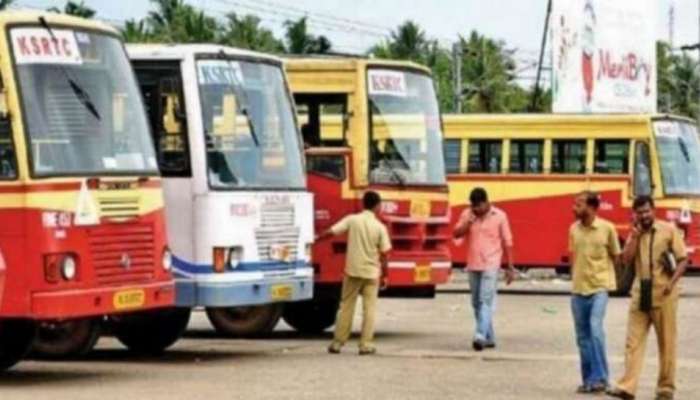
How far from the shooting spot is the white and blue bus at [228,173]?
2078 centimetres

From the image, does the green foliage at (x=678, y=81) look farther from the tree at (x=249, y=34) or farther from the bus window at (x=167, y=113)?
the bus window at (x=167, y=113)

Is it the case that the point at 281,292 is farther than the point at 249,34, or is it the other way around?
the point at 249,34

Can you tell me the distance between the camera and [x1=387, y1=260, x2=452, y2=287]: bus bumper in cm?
2492

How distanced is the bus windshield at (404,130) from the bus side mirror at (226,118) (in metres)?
3.47

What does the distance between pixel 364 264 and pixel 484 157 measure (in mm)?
15693

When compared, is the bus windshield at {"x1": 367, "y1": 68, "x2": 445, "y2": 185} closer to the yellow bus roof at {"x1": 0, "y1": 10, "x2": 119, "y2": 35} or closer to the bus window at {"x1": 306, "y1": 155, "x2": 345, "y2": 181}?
the bus window at {"x1": 306, "y1": 155, "x2": 345, "y2": 181}

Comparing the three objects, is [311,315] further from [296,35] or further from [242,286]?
[296,35]

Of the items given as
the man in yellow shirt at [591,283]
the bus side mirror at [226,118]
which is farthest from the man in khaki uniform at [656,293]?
the bus side mirror at [226,118]

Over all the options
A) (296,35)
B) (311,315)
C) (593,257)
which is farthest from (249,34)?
(593,257)

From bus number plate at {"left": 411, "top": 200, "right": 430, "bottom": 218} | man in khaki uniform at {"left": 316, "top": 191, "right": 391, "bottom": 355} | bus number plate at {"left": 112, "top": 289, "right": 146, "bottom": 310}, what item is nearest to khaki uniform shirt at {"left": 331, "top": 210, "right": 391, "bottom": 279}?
man in khaki uniform at {"left": 316, "top": 191, "right": 391, "bottom": 355}

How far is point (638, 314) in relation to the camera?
17703mm

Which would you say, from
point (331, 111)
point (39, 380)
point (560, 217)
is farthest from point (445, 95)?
point (39, 380)

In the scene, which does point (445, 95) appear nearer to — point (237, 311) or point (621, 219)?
point (621, 219)

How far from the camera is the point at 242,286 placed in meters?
21.0
